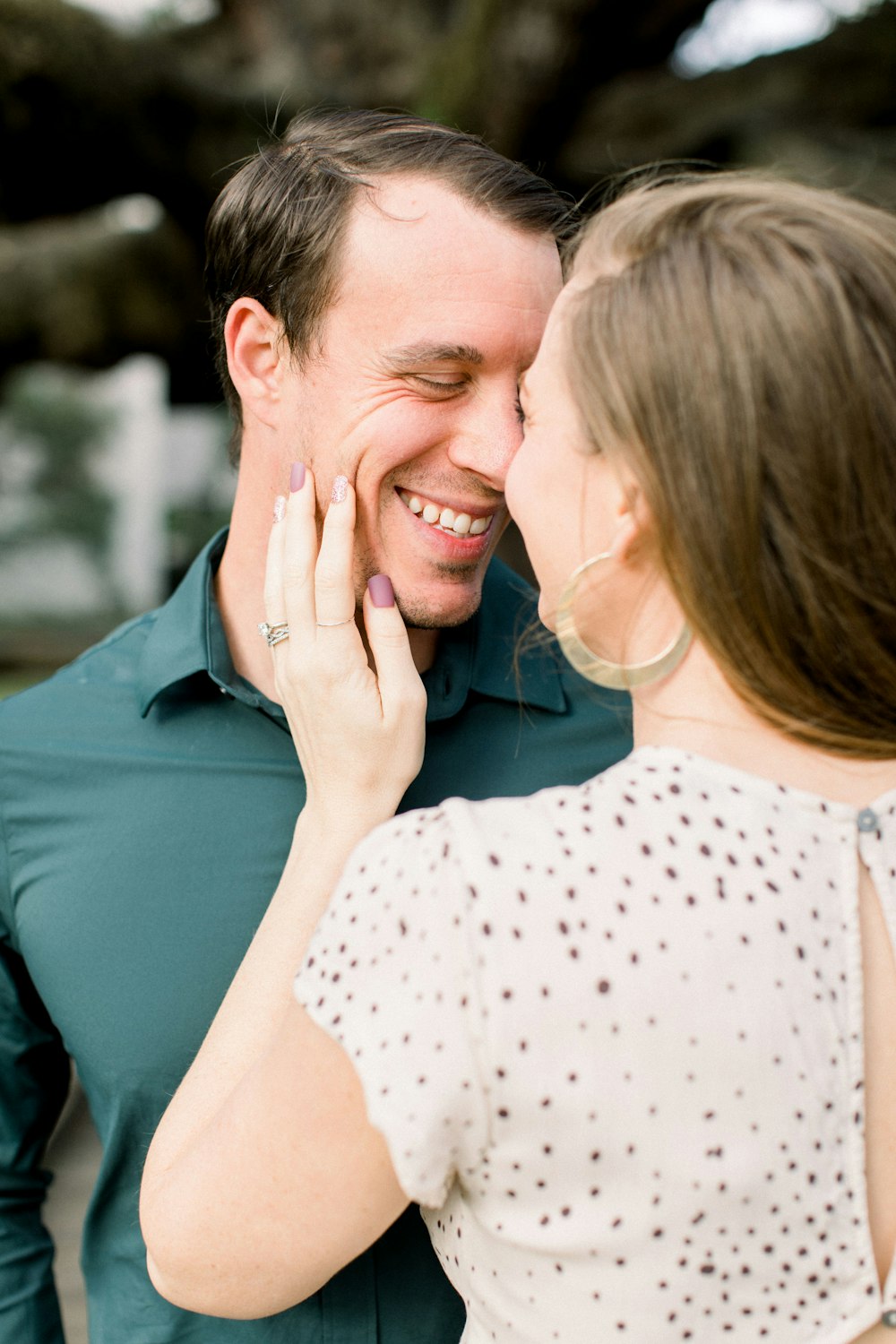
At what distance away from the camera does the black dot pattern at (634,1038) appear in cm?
104

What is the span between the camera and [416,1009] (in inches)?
41.3

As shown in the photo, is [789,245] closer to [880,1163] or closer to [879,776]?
[879,776]

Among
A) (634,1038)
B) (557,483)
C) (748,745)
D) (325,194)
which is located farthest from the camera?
Answer: (325,194)

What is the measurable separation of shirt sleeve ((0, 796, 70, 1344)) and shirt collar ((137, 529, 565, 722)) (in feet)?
1.28

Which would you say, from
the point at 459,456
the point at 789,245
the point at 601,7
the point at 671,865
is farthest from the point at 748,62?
the point at 671,865

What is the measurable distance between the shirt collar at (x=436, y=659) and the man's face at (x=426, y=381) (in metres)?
0.11

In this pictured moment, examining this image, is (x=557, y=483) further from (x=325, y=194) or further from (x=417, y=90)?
(x=417, y=90)

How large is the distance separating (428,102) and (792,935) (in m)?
4.44

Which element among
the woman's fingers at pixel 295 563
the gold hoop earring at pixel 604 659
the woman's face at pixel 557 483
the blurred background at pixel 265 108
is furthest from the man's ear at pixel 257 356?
the blurred background at pixel 265 108

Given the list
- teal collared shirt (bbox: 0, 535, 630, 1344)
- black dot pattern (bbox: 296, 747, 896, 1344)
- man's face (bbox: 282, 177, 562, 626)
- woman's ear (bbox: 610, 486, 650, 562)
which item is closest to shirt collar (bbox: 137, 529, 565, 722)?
teal collared shirt (bbox: 0, 535, 630, 1344)

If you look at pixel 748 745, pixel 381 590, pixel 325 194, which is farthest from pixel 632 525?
pixel 325 194

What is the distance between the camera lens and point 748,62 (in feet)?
16.5

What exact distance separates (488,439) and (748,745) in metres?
0.92

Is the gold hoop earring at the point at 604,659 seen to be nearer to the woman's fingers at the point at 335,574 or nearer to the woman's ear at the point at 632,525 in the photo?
the woman's ear at the point at 632,525
